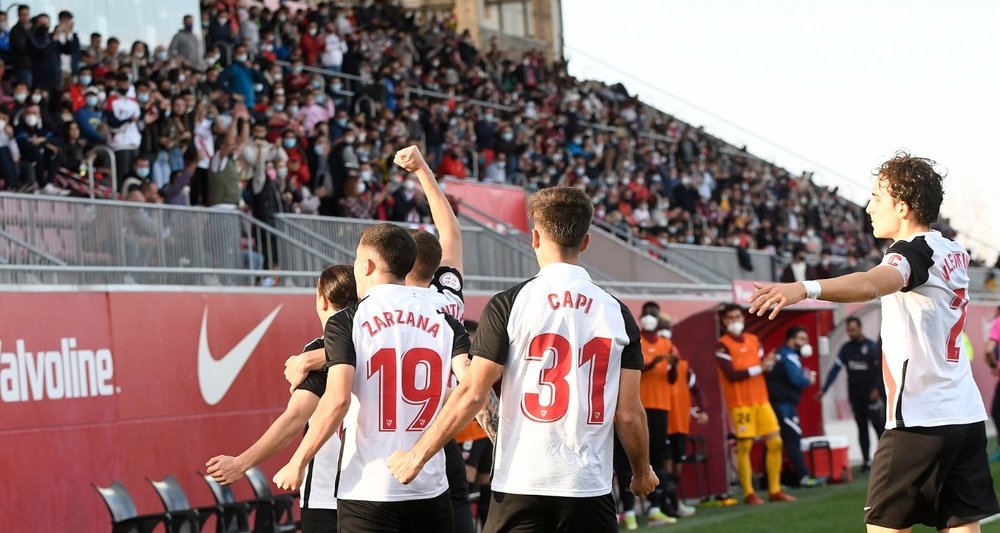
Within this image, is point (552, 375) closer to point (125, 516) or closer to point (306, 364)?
point (306, 364)

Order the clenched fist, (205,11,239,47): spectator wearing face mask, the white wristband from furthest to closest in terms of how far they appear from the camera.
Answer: (205,11,239,47): spectator wearing face mask, the clenched fist, the white wristband

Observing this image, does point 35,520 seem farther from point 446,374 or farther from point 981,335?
point 981,335

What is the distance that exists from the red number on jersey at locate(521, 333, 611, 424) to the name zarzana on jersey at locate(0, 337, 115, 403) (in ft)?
21.5

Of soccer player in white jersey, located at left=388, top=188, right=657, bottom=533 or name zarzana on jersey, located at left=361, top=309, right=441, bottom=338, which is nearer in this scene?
soccer player in white jersey, located at left=388, top=188, right=657, bottom=533

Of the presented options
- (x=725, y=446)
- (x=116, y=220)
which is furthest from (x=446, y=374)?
(x=725, y=446)

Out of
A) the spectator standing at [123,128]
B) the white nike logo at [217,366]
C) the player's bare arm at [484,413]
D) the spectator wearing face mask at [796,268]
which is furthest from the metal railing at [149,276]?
the spectator wearing face mask at [796,268]

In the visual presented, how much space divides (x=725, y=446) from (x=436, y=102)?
12280 millimetres

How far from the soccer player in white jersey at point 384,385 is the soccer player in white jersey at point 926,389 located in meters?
1.89

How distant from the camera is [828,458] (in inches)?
675

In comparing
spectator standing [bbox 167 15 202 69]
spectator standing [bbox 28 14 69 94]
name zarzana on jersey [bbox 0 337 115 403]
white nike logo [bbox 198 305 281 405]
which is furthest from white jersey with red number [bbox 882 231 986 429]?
spectator standing [bbox 167 15 202 69]

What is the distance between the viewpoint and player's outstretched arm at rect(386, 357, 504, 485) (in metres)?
5.00

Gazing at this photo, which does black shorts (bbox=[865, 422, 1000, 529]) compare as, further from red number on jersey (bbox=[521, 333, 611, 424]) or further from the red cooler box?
the red cooler box

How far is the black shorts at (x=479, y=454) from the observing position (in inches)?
483

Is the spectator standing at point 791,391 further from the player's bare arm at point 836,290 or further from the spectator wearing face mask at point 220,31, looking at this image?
the player's bare arm at point 836,290
